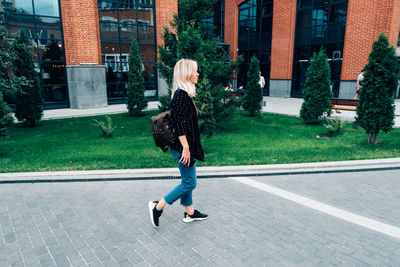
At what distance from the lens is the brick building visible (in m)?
16.7

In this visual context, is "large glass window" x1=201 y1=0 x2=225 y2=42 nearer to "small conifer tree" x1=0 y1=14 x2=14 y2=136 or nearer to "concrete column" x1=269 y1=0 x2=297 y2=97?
"concrete column" x1=269 y1=0 x2=297 y2=97

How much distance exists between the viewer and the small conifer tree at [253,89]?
13.1 meters

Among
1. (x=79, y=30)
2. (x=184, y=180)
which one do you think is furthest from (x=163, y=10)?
(x=184, y=180)

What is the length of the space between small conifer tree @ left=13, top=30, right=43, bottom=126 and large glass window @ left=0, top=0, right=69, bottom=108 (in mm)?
5520

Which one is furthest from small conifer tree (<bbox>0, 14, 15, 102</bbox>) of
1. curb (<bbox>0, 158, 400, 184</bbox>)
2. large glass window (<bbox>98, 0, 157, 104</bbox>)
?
large glass window (<bbox>98, 0, 157, 104</bbox>)

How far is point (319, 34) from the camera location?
2184cm

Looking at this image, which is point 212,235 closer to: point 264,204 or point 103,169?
point 264,204

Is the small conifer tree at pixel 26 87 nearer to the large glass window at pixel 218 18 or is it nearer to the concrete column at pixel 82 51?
the concrete column at pixel 82 51

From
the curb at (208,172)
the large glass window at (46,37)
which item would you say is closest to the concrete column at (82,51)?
the large glass window at (46,37)

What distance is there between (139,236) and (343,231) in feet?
8.72

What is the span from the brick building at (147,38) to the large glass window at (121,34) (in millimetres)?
62

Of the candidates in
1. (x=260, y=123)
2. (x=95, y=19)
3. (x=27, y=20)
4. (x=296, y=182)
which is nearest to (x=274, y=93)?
(x=260, y=123)

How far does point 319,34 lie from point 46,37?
19.3 meters

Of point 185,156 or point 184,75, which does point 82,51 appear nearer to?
point 184,75
